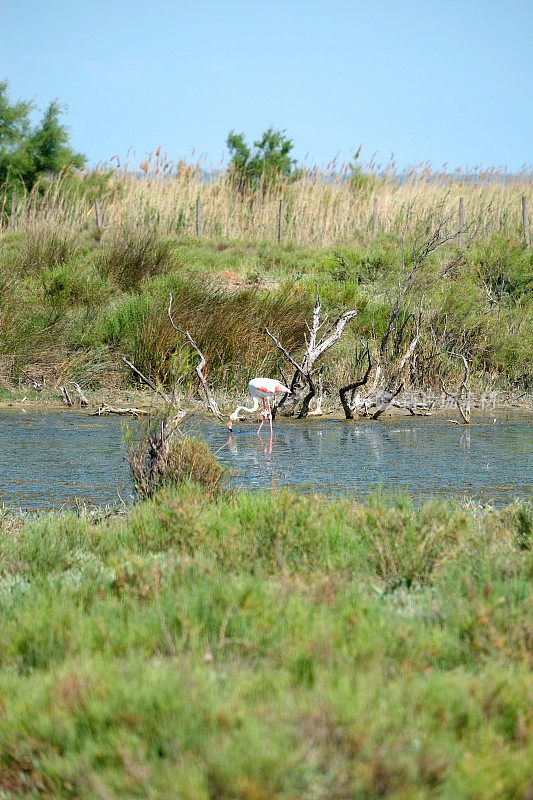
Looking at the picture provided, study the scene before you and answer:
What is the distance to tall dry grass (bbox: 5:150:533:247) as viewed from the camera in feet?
87.1

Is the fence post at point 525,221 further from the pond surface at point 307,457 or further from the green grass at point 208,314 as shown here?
the pond surface at point 307,457

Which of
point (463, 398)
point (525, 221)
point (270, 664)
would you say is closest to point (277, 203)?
point (525, 221)

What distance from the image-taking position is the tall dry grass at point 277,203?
26.6 m

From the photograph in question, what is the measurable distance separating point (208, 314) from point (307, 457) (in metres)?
5.71

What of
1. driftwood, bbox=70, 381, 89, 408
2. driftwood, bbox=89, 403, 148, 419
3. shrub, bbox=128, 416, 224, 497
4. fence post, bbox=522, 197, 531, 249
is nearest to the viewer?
shrub, bbox=128, 416, 224, 497

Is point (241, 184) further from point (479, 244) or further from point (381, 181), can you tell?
point (479, 244)

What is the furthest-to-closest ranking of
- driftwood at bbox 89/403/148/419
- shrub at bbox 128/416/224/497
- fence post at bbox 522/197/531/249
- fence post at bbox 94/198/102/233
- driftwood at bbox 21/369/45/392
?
fence post at bbox 522/197/531/249, fence post at bbox 94/198/102/233, driftwood at bbox 21/369/45/392, driftwood at bbox 89/403/148/419, shrub at bbox 128/416/224/497

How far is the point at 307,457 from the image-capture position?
33.8ft

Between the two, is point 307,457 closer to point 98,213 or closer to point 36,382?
point 36,382

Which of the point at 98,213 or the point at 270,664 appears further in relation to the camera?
the point at 98,213

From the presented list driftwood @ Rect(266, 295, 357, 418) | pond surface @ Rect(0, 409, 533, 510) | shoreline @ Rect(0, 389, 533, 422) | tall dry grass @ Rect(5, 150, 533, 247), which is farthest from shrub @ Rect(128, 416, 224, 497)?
tall dry grass @ Rect(5, 150, 533, 247)

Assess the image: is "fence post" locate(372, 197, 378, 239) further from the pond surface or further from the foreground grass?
the foreground grass

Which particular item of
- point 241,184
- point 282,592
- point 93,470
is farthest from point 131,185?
point 282,592

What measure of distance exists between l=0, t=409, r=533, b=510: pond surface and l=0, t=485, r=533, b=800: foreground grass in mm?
2370
